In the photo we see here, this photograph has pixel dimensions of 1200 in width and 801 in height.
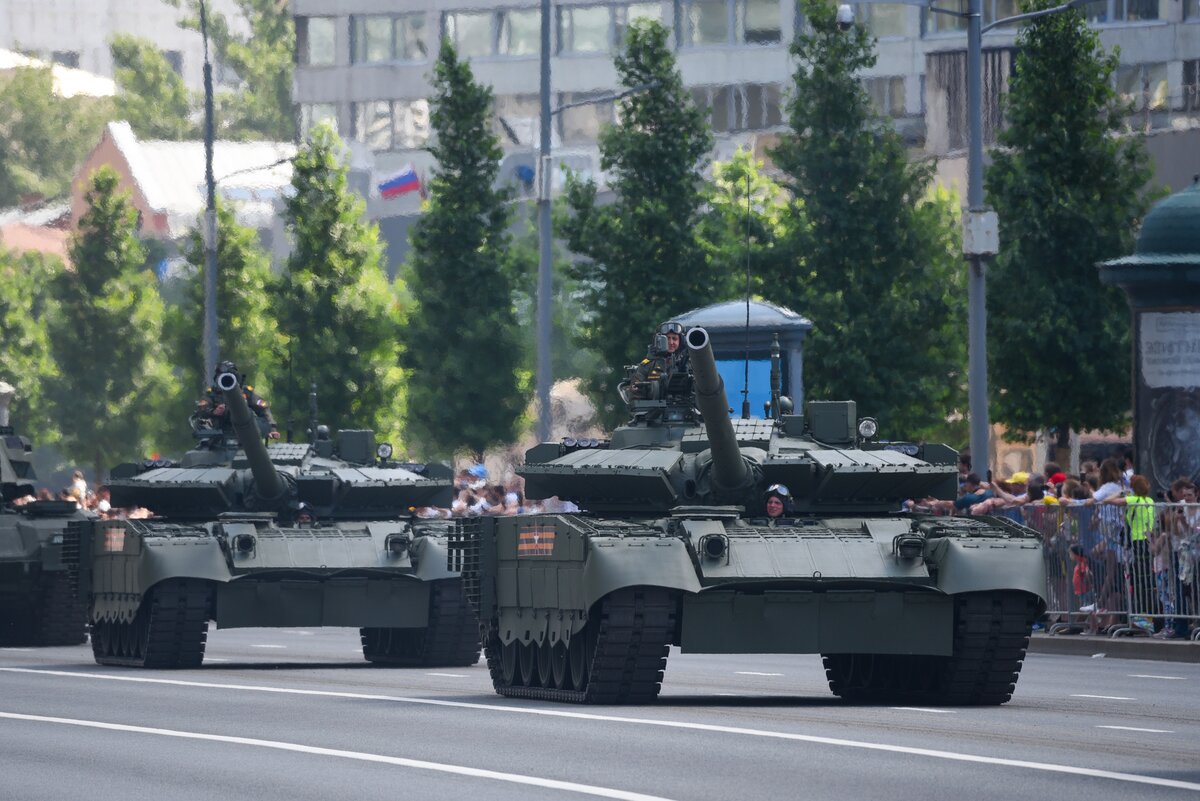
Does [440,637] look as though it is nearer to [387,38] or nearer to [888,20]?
[888,20]

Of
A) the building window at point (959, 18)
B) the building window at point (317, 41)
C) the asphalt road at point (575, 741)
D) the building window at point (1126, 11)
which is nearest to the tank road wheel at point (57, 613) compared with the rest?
the asphalt road at point (575, 741)

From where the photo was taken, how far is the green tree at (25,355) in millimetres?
62844

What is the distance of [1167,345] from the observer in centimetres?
2945

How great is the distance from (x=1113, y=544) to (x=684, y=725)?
10.7 metres

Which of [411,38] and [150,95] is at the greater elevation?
[150,95]

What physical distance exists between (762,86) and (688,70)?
7.40 feet

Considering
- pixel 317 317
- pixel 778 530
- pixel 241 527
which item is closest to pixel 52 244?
pixel 317 317

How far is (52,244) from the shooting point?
9269cm

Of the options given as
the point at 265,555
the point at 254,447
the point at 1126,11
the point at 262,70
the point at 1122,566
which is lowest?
the point at 1122,566

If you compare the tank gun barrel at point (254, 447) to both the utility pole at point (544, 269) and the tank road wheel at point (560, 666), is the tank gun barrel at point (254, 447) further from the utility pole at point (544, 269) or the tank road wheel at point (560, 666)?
the utility pole at point (544, 269)

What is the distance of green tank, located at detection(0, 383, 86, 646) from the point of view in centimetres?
3006

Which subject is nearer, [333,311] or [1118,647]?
[1118,647]

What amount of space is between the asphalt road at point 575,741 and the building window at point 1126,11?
52287mm

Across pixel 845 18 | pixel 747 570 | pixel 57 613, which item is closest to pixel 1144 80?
pixel 845 18
